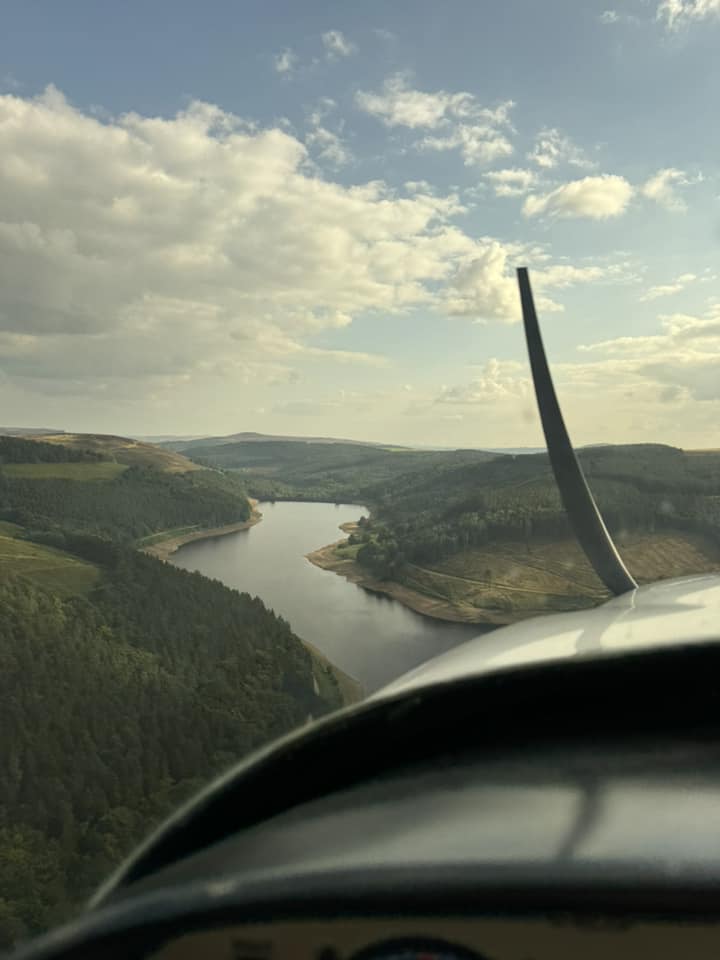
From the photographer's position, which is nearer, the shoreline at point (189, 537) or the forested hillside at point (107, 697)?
the forested hillside at point (107, 697)

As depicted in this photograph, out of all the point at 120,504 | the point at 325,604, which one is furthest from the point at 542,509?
the point at 120,504

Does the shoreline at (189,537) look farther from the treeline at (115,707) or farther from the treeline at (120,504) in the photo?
the treeline at (115,707)

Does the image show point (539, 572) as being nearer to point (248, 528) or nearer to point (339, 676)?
point (339, 676)

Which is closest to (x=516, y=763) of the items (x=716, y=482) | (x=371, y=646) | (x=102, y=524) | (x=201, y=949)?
(x=201, y=949)

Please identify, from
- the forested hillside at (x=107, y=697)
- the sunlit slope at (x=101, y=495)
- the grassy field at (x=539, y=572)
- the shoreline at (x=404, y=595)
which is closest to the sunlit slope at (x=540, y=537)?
the grassy field at (x=539, y=572)

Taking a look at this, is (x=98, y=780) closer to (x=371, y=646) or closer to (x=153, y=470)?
(x=371, y=646)
